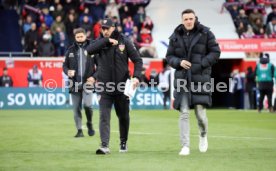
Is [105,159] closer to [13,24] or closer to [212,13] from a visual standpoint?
[13,24]

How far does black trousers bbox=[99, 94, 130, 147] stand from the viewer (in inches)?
478

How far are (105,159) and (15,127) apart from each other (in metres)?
8.75

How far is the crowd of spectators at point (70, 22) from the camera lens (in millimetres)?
33719

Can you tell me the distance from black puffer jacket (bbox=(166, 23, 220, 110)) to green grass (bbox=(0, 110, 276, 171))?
3.06 ft

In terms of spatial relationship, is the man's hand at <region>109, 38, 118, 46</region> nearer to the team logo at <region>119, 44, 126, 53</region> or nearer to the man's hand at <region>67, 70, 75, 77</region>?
the team logo at <region>119, 44, 126, 53</region>

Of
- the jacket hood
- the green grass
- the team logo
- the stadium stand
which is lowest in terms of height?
the green grass

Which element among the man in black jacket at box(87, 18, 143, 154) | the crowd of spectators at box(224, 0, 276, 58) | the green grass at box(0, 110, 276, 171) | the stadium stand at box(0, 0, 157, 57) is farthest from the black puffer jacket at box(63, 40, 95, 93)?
the crowd of spectators at box(224, 0, 276, 58)

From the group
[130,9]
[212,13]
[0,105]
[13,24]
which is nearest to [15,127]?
[0,105]

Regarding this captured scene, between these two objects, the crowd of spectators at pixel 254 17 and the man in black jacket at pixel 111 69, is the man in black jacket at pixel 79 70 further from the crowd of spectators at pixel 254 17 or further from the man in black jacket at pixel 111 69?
the crowd of spectators at pixel 254 17

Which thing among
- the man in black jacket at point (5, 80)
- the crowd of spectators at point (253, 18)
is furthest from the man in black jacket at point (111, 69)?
the crowd of spectators at point (253, 18)

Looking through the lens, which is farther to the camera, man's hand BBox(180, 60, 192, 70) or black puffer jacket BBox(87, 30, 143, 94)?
black puffer jacket BBox(87, 30, 143, 94)

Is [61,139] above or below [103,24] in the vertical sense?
below

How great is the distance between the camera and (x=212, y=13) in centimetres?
4006

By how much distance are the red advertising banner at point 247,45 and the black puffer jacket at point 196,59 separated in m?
21.8
